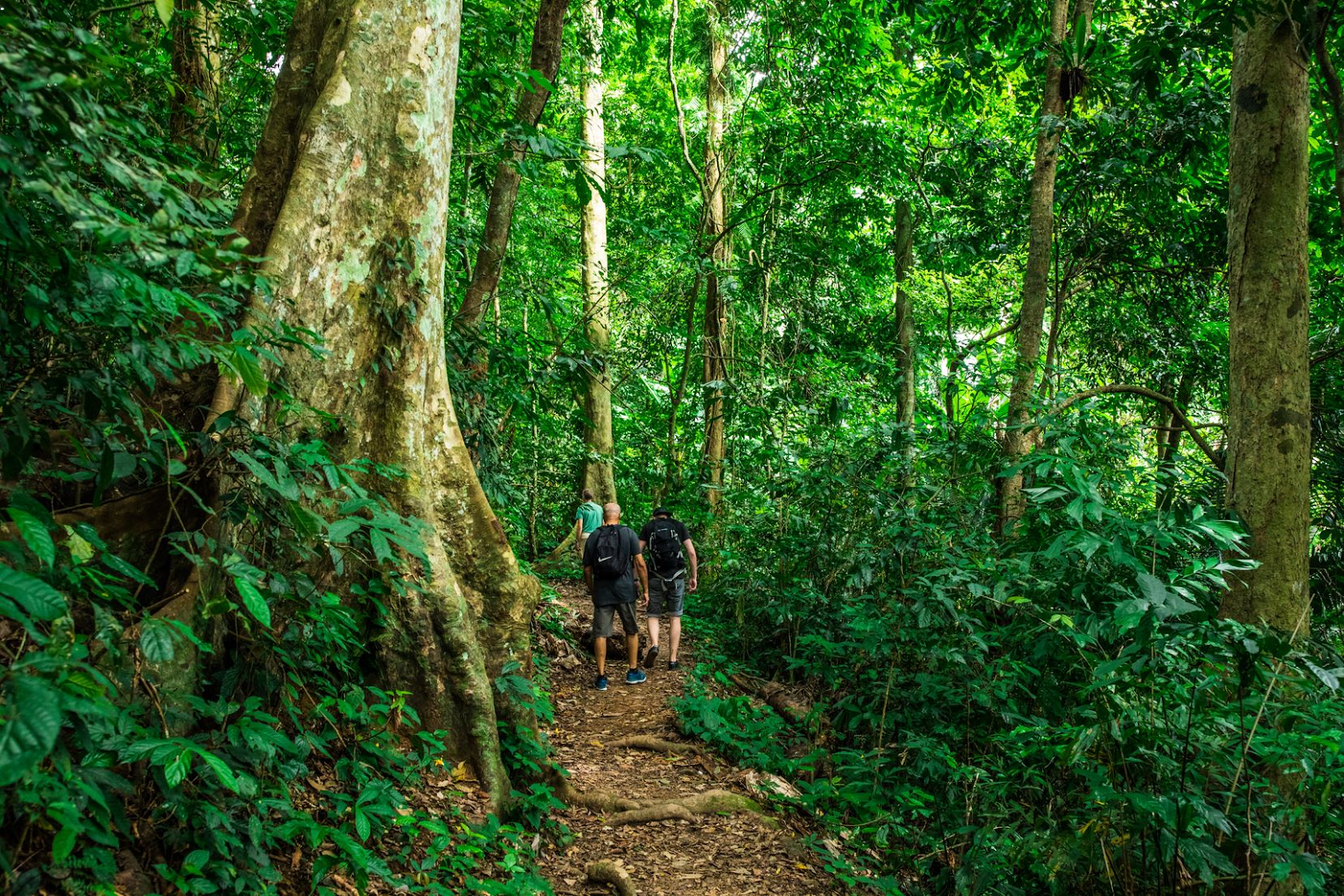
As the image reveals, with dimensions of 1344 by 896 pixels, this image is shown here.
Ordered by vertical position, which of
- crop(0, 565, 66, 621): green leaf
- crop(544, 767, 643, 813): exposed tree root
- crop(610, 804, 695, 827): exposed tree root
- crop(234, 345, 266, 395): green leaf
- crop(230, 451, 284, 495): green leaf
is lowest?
crop(610, 804, 695, 827): exposed tree root

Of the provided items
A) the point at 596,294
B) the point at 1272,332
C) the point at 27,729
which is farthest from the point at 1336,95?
the point at 596,294

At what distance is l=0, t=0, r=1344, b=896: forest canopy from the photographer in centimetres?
233

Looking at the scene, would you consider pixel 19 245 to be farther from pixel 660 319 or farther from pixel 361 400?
pixel 660 319

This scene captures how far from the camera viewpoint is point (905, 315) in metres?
14.4

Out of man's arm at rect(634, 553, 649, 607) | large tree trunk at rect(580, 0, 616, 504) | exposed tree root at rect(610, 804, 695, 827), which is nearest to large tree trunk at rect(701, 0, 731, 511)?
large tree trunk at rect(580, 0, 616, 504)

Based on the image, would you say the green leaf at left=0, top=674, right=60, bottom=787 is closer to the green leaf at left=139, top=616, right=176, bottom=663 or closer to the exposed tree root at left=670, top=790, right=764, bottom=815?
the green leaf at left=139, top=616, right=176, bottom=663

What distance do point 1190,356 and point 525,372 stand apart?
8.75 meters

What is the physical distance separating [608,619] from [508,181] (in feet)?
14.3

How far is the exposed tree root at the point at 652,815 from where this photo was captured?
16.6 feet

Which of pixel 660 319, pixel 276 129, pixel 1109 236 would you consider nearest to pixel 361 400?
pixel 276 129

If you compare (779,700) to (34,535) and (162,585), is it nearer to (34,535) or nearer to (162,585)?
(162,585)

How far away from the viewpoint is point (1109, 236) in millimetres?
9094

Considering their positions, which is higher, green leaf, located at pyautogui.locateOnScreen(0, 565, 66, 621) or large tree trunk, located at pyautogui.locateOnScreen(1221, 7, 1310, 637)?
large tree trunk, located at pyautogui.locateOnScreen(1221, 7, 1310, 637)

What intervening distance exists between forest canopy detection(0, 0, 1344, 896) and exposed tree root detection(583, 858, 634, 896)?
3 cm
